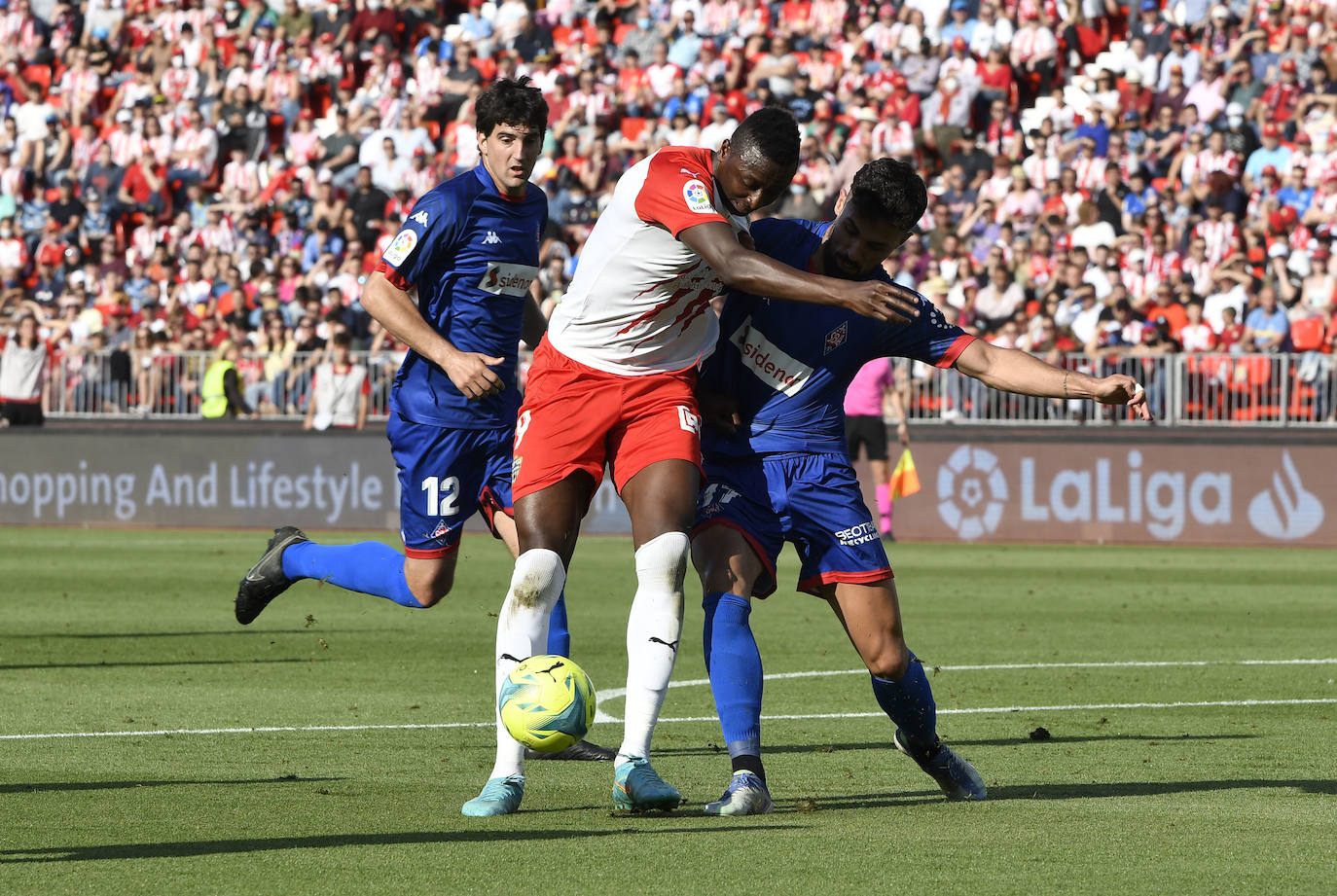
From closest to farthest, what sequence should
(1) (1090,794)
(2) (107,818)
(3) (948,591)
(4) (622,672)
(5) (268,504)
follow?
(2) (107,818), (1) (1090,794), (4) (622,672), (3) (948,591), (5) (268,504)

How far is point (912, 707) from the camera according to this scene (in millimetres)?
6184

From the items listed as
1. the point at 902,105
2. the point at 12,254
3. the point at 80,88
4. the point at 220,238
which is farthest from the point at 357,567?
the point at 80,88

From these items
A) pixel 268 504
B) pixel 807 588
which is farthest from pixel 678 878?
pixel 268 504

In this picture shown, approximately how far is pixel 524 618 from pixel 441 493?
1945 millimetres

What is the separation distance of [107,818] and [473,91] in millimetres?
23528

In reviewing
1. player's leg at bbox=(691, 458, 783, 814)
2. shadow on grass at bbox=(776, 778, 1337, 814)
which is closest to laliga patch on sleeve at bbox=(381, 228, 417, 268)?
player's leg at bbox=(691, 458, 783, 814)

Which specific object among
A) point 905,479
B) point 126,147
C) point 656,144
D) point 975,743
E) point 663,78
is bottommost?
point 905,479

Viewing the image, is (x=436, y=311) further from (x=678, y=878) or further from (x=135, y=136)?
(x=135, y=136)

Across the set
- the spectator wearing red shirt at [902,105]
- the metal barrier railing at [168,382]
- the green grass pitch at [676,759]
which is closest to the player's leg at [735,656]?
the green grass pitch at [676,759]

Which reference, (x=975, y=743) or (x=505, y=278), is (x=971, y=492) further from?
(x=505, y=278)

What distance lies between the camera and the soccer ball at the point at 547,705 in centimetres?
549

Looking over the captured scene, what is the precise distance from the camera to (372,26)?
29.8 meters

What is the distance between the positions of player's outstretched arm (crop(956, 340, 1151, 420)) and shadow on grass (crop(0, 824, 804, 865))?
1.58m

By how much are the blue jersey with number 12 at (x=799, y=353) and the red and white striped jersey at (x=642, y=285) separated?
0.92 feet
